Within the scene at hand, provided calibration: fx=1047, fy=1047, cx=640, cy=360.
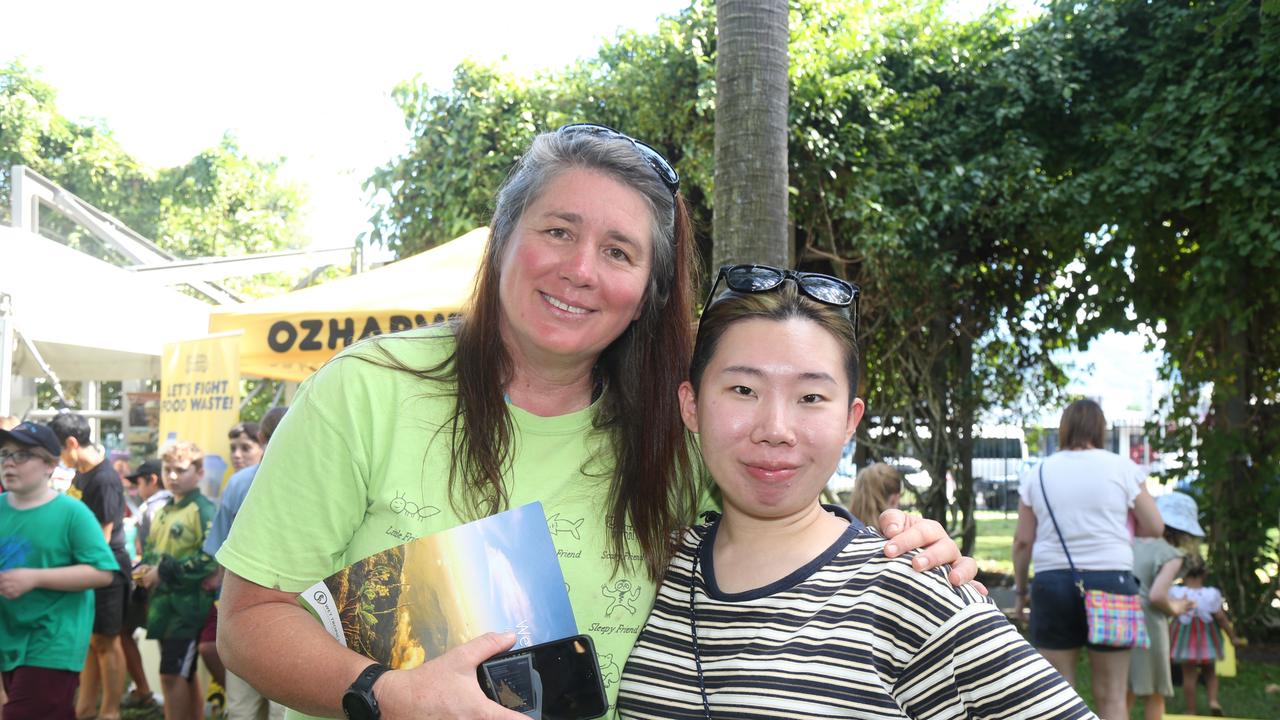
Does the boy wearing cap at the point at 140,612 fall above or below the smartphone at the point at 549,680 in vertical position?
below

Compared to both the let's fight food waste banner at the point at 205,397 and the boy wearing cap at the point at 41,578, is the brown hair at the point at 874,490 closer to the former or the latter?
the let's fight food waste banner at the point at 205,397

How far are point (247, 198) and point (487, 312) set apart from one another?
99.0 feet

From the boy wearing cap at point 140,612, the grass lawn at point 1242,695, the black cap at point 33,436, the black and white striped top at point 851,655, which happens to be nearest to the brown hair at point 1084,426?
the grass lawn at point 1242,695

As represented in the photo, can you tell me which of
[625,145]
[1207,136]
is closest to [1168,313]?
[1207,136]

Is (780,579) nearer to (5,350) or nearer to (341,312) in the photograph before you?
(341,312)

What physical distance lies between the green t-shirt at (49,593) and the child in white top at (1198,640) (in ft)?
21.3

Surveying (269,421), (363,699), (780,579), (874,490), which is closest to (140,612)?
(269,421)

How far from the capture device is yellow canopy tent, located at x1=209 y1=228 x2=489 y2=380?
19.5ft

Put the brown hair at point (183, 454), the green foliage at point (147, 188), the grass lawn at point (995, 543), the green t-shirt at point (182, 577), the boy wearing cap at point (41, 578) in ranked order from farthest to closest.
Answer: the green foliage at point (147, 188) < the grass lawn at point (995, 543) < the brown hair at point (183, 454) < the green t-shirt at point (182, 577) < the boy wearing cap at point (41, 578)

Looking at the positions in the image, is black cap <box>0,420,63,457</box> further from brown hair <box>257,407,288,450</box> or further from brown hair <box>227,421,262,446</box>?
brown hair <box>227,421,262,446</box>

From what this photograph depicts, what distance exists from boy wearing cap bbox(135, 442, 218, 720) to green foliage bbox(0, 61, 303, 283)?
23.2 meters

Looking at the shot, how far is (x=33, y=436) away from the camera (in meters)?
5.30

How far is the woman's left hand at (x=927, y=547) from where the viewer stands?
1653mm

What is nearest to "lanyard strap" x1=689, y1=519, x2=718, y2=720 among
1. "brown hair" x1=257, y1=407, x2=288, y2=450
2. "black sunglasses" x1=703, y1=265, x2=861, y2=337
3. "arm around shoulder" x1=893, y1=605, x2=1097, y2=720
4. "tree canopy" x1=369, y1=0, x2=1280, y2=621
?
"arm around shoulder" x1=893, y1=605, x2=1097, y2=720
